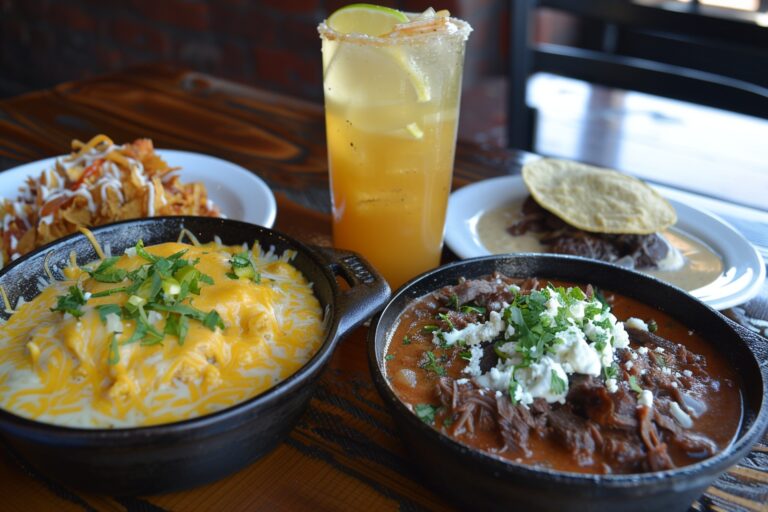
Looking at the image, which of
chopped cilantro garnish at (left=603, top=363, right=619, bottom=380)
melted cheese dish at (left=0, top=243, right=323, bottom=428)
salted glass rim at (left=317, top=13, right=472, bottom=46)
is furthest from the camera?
salted glass rim at (left=317, top=13, right=472, bottom=46)

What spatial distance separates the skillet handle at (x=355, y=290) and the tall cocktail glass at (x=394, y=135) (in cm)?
30

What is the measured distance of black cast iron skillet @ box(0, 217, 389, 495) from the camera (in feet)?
3.22

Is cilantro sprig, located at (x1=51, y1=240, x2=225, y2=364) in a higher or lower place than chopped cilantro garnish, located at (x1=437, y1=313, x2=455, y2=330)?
higher

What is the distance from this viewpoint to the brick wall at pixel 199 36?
4480mm

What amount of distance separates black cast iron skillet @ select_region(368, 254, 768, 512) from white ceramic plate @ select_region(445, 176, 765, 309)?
23cm

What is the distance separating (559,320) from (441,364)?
225 millimetres

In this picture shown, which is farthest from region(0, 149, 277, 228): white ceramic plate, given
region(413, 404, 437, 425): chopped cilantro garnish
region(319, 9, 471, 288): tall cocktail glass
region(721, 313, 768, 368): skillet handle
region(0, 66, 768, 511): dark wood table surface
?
region(721, 313, 768, 368): skillet handle

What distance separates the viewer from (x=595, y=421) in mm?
1134

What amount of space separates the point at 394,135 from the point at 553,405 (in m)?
0.74

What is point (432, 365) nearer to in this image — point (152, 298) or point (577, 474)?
point (577, 474)

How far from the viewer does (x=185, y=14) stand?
16.9 feet

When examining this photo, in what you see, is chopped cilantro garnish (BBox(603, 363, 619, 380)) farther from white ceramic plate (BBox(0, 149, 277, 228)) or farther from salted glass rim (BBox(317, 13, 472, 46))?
white ceramic plate (BBox(0, 149, 277, 228))

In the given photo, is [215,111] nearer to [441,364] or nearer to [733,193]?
[441,364]

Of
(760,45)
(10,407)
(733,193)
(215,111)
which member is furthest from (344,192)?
(733,193)
